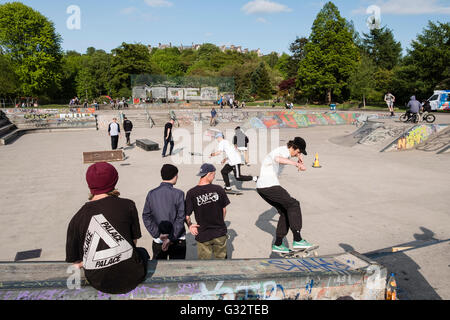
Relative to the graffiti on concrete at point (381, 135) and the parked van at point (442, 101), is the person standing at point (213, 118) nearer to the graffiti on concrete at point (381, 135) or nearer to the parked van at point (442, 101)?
the graffiti on concrete at point (381, 135)

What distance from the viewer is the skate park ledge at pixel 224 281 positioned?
273cm

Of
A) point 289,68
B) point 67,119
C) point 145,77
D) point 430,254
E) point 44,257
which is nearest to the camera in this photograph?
point 430,254

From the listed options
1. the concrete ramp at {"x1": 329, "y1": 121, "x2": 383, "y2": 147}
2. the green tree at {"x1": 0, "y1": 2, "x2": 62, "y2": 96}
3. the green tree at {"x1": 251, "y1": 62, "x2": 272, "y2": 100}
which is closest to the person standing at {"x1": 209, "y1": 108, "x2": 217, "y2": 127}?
the concrete ramp at {"x1": 329, "y1": 121, "x2": 383, "y2": 147}

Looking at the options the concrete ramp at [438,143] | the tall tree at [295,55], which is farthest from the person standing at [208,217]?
the tall tree at [295,55]

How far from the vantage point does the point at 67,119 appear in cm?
2866

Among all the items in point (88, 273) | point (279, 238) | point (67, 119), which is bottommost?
point (279, 238)

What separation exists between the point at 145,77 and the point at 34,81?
17.7 meters

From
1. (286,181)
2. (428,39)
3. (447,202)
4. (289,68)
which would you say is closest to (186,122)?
(286,181)

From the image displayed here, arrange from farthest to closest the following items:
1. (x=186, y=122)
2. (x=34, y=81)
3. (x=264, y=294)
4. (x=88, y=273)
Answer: (x=34, y=81) → (x=186, y=122) → (x=264, y=294) → (x=88, y=273)

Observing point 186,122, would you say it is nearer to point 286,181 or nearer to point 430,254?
point 286,181

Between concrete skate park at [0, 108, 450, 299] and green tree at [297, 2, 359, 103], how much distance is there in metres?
40.6

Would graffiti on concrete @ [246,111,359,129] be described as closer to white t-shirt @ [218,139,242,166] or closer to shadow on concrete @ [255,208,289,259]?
white t-shirt @ [218,139,242,166]

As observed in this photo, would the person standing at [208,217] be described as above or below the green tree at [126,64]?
below

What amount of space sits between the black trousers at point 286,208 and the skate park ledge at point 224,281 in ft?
3.73
